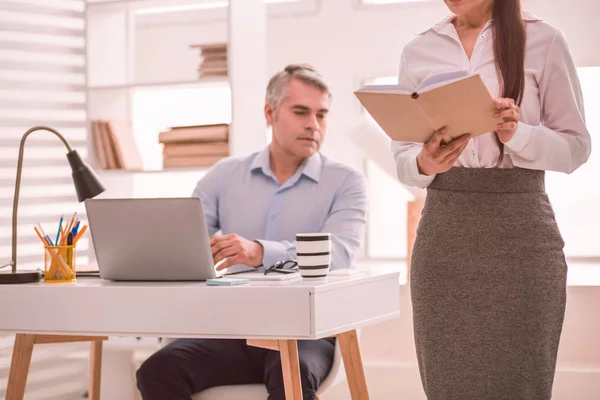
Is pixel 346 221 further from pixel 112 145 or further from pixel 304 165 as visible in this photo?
pixel 112 145

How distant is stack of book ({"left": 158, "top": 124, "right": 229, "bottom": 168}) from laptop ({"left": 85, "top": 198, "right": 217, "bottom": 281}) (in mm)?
1921

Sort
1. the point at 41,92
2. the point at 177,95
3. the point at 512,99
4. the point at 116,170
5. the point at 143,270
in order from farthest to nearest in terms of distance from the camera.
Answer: the point at 177,95, the point at 116,170, the point at 41,92, the point at 143,270, the point at 512,99

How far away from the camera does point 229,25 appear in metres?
3.84

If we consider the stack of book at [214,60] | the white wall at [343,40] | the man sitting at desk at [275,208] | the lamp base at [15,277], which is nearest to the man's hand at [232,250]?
the man sitting at desk at [275,208]

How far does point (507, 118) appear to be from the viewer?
61.4 inches

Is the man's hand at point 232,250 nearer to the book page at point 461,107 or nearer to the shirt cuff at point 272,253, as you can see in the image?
the shirt cuff at point 272,253

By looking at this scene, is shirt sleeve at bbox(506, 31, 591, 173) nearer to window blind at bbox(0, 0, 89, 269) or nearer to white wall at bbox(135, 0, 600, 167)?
window blind at bbox(0, 0, 89, 269)

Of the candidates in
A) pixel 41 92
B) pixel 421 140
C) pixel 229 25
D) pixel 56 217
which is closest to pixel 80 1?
pixel 41 92

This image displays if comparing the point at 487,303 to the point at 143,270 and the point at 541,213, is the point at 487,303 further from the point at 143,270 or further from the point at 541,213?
the point at 143,270

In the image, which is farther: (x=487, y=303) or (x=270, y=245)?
(x=270, y=245)

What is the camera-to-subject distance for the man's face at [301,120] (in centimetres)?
297

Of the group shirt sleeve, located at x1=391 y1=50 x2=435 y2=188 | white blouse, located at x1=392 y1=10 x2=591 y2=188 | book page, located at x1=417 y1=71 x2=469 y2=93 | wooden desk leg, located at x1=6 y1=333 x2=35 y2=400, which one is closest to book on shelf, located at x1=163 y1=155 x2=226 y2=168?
wooden desk leg, located at x1=6 y1=333 x2=35 y2=400

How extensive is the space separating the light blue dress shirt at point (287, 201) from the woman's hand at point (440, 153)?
114cm

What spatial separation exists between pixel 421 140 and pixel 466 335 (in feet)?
1.32
